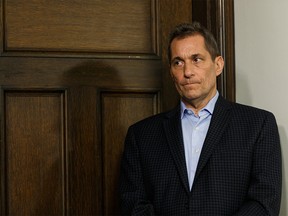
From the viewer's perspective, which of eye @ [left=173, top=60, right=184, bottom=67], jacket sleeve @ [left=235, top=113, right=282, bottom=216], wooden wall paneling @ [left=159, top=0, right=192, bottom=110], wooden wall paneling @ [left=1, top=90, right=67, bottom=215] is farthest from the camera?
wooden wall paneling @ [left=159, top=0, right=192, bottom=110]

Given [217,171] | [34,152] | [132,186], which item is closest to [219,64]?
[217,171]

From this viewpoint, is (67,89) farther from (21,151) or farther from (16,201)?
(16,201)

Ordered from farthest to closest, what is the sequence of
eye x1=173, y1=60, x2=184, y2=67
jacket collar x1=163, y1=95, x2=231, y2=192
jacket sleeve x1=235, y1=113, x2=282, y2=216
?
1. eye x1=173, y1=60, x2=184, y2=67
2. jacket collar x1=163, y1=95, x2=231, y2=192
3. jacket sleeve x1=235, y1=113, x2=282, y2=216

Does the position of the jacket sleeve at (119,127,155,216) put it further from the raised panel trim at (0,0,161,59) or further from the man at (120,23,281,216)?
the raised panel trim at (0,0,161,59)

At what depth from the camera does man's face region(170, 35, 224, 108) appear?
2211mm

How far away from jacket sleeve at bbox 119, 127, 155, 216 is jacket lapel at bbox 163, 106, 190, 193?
0.42 ft

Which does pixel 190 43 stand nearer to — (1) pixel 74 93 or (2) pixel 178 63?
(2) pixel 178 63

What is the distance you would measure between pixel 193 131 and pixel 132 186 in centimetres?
26

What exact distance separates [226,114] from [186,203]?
32 centimetres

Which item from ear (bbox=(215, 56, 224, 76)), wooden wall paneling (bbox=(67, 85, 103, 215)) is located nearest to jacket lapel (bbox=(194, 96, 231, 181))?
ear (bbox=(215, 56, 224, 76))

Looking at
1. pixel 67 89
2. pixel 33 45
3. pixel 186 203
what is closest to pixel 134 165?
pixel 186 203

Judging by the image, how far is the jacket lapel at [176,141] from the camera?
7.07ft

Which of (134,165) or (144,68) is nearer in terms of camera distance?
(134,165)

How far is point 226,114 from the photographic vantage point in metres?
2.22
